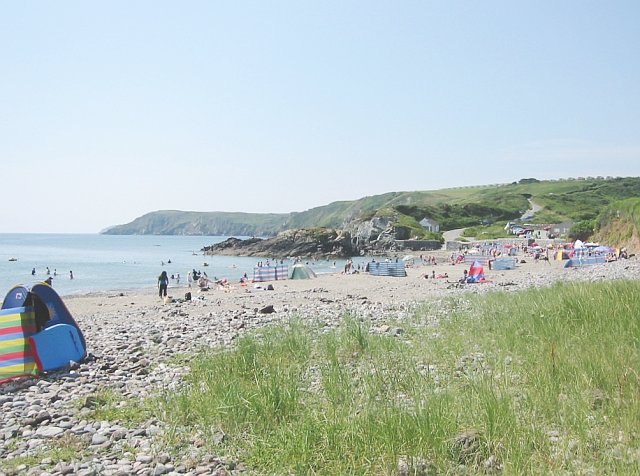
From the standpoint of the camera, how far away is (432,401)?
577cm

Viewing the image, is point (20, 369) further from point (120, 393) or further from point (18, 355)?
point (120, 393)

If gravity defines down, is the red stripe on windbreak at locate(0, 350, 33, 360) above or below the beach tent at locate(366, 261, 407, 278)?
above

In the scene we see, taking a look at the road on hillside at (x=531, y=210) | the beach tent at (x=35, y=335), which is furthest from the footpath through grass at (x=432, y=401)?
the road on hillside at (x=531, y=210)

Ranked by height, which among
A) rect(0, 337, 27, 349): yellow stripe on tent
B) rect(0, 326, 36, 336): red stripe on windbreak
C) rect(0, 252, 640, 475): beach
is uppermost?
rect(0, 326, 36, 336): red stripe on windbreak

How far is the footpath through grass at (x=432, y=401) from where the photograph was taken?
16.3 ft

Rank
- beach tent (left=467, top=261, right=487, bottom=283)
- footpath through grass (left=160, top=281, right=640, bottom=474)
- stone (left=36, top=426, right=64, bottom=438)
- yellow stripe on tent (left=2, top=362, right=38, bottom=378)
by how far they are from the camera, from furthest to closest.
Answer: beach tent (left=467, top=261, right=487, bottom=283) → yellow stripe on tent (left=2, top=362, right=38, bottom=378) → stone (left=36, top=426, right=64, bottom=438) → footpath through grass (left=160, top=281, right=640, bottom=474)

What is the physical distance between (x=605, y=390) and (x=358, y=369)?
3.54 m

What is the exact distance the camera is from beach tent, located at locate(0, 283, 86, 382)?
30.6ft

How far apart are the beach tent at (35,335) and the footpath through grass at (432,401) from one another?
110 inches

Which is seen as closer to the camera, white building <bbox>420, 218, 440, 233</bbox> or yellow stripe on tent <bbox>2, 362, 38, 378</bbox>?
yellow stripe on tent <bbox>2, 362, 38, 378</bbox>

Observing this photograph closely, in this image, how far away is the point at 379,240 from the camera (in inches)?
4232

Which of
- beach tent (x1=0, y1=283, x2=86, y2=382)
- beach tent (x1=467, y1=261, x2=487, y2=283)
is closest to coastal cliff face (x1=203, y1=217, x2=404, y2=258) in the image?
beach tent (x1=467, y1=261, x2=487, y2=283)

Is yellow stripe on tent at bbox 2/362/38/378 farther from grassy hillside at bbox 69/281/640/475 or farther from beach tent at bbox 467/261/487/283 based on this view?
beach tent at bbox 467/261/487/283

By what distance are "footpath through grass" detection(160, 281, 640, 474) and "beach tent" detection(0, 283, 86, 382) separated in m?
2.79
